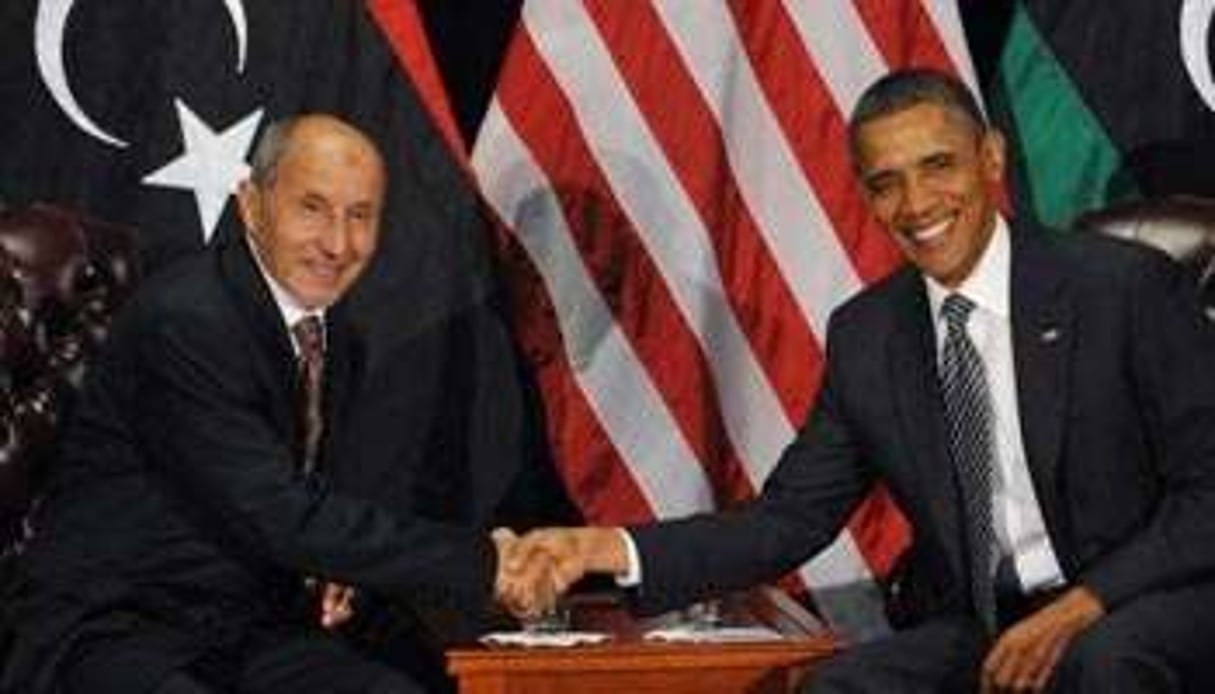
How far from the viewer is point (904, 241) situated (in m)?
4.11

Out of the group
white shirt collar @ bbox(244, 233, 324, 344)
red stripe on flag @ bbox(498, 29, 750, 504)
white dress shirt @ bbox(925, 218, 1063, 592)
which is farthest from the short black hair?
red stripe on flag @ bbox(498, 29, 750, 504)

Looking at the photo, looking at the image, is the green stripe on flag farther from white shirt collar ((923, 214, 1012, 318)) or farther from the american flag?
white shirt collar ((923, 214, 1012, 318))

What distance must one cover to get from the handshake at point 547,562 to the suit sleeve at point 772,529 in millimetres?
53

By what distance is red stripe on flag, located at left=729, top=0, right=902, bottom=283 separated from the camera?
521 cm

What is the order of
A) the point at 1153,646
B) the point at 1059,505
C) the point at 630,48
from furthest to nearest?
1. the point at 630,48
2. the point at 1059,505
3. the point at 1153,646

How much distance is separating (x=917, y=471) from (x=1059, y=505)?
247 millimetres

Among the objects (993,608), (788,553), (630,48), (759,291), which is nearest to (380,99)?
(630,48)

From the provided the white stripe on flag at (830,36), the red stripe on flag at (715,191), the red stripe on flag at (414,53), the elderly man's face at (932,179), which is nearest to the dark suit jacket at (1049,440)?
the elderly man's face at (932,179)

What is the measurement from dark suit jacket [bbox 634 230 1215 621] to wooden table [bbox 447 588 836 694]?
0.31m

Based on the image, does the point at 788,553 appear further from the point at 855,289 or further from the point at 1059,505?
the point at 855,289

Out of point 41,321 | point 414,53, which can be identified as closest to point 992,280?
point 414,53

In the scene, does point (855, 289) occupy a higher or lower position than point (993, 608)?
higher

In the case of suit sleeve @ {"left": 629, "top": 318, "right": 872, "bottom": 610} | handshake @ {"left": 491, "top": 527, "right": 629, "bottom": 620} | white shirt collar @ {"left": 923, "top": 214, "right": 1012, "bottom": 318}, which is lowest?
suit sleeve @ {"left": 629, "top": 318, "right": 872, "bottom": 610}

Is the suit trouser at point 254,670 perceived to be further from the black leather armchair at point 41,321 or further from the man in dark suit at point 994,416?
the black leather armchair at point 41,321
